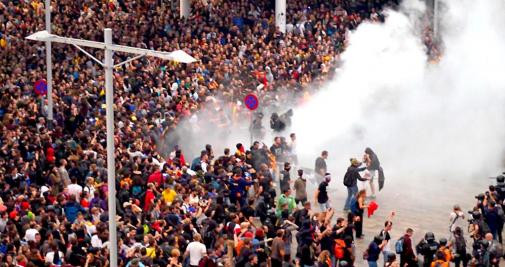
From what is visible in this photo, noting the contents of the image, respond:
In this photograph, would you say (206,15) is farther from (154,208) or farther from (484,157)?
(154,208)

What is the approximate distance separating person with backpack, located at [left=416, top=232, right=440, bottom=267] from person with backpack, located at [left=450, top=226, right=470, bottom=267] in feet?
2.20

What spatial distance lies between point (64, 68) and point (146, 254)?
1546cm

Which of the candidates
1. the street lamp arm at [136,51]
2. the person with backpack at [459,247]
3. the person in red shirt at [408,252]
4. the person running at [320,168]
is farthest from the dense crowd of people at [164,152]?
the street lamp arm at [136,51]

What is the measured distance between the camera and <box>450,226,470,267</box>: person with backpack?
21686 mm

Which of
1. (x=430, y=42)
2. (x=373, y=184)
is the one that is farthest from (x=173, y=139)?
(x=430, y=42)

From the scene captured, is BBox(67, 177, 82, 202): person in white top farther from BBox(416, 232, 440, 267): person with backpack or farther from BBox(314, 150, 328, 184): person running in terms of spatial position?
BBox(416, 232, 440, 267): person with backpack

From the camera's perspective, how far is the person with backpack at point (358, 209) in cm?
2372

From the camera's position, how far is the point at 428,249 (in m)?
21.0

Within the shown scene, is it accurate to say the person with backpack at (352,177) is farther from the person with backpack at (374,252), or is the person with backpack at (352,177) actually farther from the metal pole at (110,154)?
the metal pole at (110,154)

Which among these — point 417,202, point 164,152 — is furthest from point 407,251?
point 164,152

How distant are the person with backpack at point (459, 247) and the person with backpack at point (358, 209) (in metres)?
2.12

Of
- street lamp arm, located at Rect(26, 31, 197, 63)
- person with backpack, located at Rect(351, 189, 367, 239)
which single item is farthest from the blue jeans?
street lamp arm, located at Rect(26, 31, 197, 63)

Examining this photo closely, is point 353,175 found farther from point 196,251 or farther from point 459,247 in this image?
point 196,251

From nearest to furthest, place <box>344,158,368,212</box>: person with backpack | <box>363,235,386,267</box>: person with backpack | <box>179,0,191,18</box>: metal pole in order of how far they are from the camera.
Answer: <box>363,235,386,267</box>: person with backpack
<box>344,158,368,212</box>: person with backpack
<box>179,0,191,18</box>: metal pole
